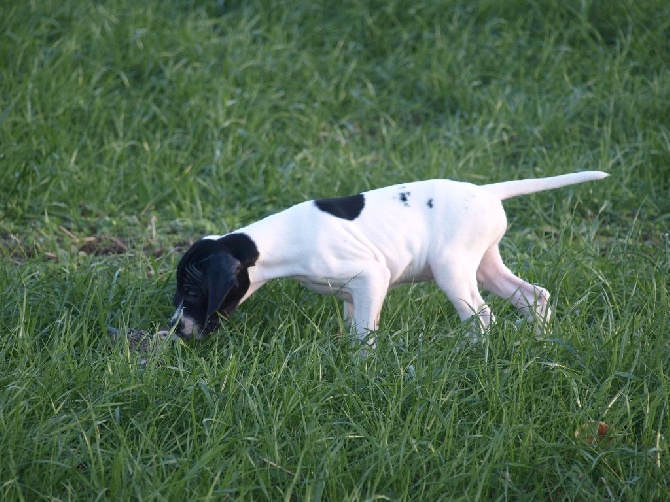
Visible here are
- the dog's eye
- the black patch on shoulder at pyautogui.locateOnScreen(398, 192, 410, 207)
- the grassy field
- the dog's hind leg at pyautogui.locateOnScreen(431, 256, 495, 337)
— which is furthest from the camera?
the black patch on shoulder at pyautogui.locateOnScreen(398, 192, 410, 207)

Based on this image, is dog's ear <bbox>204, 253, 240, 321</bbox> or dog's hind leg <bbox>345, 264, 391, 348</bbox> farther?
dog's hind leg <bbox>345, 264, 391, 348</bbox>

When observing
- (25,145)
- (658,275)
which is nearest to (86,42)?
(25,145)

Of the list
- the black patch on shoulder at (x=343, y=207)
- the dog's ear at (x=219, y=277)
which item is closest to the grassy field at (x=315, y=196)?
the dog's ear at (x=219, y=277)

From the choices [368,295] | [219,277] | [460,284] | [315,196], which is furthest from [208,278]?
[315,196]

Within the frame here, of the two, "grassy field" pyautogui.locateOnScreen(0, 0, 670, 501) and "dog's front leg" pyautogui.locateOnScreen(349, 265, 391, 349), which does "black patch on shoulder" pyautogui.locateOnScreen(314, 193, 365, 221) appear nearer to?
"dog's front leg" pyautogui.locateOnScreen(349, 265, 391, 349)

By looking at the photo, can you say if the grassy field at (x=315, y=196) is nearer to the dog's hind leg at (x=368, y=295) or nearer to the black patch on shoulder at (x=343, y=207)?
the dog's hind leg at (x=368, y=295)

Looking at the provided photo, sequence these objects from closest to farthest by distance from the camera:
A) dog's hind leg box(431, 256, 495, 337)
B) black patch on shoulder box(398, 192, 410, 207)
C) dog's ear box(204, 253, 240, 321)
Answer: dog's ear box(204, 253, 240, 321), dog's hind leg box(431, 256, 495, 337), black patch on shoulder box(398, 192, 410, 207)

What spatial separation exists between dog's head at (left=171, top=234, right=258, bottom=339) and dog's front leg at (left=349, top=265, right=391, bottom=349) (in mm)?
500

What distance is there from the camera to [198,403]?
12.5 feet

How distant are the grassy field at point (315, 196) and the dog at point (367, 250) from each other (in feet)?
0.49

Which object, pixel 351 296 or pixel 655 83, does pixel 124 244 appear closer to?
pixel 351 296

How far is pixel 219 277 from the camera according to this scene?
423 centimetres

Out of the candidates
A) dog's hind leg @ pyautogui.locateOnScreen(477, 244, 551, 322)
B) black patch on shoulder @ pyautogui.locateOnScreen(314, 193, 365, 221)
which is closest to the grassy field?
dog's hind leg @ pyautogui.locateOnScreen(477, 244, 551, 322)

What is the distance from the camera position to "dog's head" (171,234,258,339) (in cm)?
429
